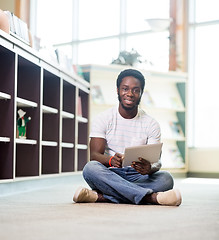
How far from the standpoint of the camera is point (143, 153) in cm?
247

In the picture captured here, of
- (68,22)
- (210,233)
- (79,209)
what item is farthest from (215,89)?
(210,233)

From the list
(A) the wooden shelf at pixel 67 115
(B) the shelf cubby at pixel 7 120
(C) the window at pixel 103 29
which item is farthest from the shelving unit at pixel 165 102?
(B) the shelf cubby at pixel 7 120

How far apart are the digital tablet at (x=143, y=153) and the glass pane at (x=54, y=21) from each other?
5.27 meters

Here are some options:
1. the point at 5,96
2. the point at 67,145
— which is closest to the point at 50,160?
the point at 67,145

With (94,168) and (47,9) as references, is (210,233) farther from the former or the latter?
(47,9)

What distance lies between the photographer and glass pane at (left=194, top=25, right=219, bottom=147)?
260 inches

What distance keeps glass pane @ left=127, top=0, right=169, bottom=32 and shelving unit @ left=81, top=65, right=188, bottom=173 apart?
1.07 metres

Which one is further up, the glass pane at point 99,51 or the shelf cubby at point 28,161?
the glass pane at point 99,51

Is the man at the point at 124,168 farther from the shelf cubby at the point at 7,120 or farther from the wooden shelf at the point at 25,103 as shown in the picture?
the wooden shelf at the point at 25,103

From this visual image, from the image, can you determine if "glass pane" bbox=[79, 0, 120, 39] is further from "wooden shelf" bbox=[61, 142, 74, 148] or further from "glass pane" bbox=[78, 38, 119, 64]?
"wooden shelf" bbox=[61, 142, 74, 148]

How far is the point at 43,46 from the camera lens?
14.7 ft

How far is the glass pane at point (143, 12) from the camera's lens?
697cm

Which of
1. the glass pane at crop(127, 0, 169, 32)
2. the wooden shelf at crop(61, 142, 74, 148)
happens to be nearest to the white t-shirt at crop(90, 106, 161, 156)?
the wooden shelf at crop(61, 142, 74, 148)

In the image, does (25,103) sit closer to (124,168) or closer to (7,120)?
(7,120)
